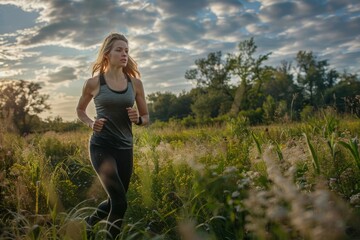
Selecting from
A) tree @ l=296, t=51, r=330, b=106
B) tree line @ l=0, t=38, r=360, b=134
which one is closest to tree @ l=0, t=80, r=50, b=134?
tree line @ l=0, t=38, r=360, b=134

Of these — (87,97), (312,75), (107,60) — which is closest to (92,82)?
(87,97)

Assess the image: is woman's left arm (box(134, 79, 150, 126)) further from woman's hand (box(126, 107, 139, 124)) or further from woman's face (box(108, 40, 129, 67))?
woman's hand (box(126, 107, 139, 124))

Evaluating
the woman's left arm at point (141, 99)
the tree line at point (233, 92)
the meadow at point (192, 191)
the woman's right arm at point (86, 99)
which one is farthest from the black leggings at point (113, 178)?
the tree line at point (233, 92)

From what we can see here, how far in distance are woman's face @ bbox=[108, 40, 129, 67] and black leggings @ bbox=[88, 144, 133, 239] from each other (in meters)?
0.90

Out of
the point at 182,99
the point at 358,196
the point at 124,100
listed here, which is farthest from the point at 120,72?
the point at 182,99

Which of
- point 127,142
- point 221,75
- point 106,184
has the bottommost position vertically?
point 106,184

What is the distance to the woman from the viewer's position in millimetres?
3869

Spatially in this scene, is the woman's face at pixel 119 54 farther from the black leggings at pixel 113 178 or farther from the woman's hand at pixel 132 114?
the black leggings at pixel 113 178

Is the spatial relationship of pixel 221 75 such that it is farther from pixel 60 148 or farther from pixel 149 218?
pixel 149 218

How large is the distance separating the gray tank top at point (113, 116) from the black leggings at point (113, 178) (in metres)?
0.07

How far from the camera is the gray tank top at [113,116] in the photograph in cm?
410

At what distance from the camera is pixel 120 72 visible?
450 centimetres

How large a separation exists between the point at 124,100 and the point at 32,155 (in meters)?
3.89

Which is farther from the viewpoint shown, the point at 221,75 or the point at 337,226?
the point at 221,75
